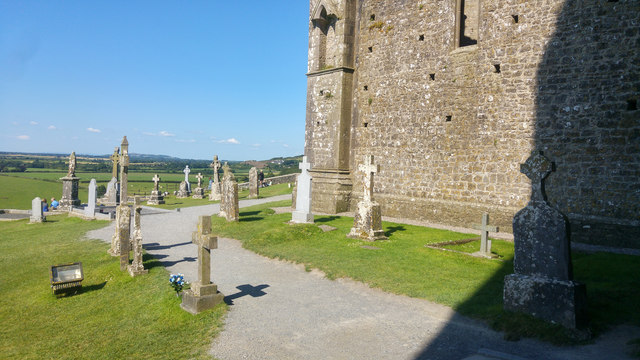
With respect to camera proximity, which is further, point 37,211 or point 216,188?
point 216,188

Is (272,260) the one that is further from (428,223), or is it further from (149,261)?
(428,223)

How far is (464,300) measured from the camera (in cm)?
709

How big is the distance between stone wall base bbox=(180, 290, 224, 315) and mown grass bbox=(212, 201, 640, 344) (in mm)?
2618

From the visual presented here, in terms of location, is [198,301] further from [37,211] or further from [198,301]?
[37,211]

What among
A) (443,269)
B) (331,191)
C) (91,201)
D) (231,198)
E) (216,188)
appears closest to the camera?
(443,269)

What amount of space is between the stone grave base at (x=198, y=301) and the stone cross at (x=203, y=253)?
9 cm

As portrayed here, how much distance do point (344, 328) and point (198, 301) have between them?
2.47 meters

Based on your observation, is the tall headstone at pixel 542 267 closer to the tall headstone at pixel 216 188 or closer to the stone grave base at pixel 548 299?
the stone grave base at pixel 548 299

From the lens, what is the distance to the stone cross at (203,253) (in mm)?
7242

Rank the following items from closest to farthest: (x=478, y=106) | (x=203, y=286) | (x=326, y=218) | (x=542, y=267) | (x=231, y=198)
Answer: (x=542, y=267) < (x=203, y=286) < (x=478, y=106) < (x=231, y=198) < (x=326, y=218)

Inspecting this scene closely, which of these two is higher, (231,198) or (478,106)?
(478,106)

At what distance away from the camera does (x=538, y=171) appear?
597cm

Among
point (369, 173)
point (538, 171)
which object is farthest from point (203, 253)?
point (369, 173)

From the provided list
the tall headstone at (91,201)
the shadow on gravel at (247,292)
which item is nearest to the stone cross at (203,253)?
the shadow on gravel at (247,292)
